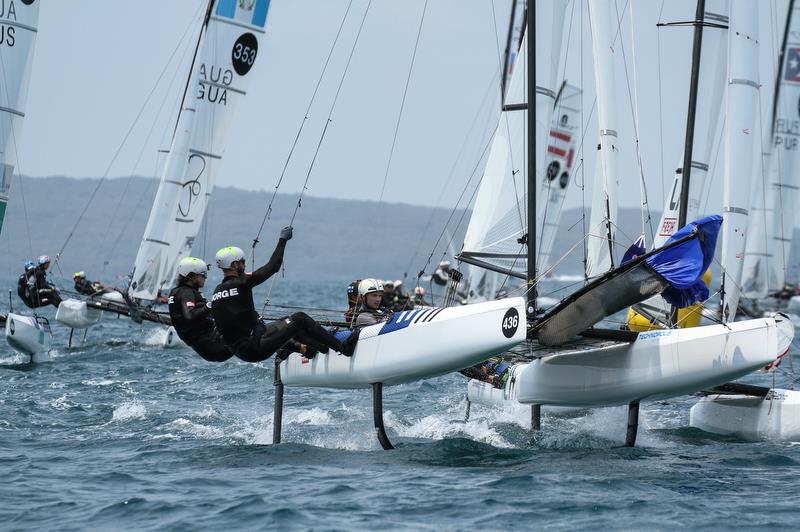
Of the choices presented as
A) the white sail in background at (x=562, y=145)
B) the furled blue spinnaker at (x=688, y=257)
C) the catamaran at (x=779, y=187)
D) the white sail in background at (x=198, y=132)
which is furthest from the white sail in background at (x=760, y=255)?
the furled blue spinnaker at (x=688, y=257)

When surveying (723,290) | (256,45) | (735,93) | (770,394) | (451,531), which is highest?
(256,45)

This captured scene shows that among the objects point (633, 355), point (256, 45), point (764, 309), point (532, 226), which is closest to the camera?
point (633, 355)

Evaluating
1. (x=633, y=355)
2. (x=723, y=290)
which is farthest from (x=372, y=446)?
(x=723, y=290)

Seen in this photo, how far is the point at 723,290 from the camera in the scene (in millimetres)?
10938

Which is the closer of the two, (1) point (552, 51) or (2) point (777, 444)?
(2) point (777, 444)

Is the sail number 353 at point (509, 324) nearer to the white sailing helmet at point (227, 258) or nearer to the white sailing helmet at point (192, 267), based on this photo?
the white sailing helmet at point (227, 258)

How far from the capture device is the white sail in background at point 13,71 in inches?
605

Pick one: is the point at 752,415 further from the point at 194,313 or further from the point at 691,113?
the point at 194,313

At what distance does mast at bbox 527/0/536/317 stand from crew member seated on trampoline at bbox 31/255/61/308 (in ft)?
33.8

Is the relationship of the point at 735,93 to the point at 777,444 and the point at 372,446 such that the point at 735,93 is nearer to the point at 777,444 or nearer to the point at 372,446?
the point at 777,444

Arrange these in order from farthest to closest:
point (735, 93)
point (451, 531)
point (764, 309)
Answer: point (764, 309) → point (735, 93) → point (451, 531)

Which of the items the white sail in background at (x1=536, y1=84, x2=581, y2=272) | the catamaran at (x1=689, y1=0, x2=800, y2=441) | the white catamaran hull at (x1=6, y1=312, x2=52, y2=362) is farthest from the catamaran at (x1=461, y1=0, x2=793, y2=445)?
the catamaran at (x1=689, y1=0, x2=800, y2=441)

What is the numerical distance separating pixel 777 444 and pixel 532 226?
274 centimetres

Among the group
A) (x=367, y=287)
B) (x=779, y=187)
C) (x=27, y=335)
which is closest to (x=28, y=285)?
(x=27, y=335)
